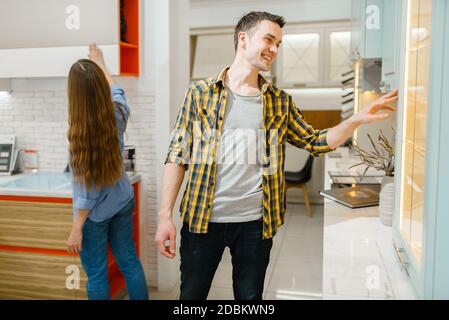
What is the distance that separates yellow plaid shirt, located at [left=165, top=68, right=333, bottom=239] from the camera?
174cm

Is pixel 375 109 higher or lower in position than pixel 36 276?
higher

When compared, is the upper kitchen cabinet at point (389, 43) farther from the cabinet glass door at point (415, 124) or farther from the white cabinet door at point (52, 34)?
the white cabinet door at point (52, 34)

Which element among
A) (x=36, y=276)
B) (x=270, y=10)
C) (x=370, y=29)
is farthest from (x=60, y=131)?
(x=270, y=10)

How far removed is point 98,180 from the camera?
93.4 inches

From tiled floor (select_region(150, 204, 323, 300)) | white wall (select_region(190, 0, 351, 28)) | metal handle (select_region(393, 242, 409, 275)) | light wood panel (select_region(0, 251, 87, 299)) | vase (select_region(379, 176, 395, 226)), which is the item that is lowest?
tiled floor (select_region(150, 204, 323, 300))

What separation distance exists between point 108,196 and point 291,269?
189cm

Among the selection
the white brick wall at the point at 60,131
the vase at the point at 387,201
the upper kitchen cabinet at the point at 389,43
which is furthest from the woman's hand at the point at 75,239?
the upper kitchen cabinet at the point at 389,43

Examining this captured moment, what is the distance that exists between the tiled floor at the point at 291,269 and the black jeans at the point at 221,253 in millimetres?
1384

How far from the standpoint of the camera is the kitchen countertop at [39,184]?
2.87 metres

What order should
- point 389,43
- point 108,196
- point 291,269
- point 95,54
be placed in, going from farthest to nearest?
1. point 291,269
2. point 95,54
3. point 108,196
4. point 389,43

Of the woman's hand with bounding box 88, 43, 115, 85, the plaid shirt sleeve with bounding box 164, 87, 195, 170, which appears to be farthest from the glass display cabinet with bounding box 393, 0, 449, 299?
the woman's hand with bounding box 88, 43, 115, 85

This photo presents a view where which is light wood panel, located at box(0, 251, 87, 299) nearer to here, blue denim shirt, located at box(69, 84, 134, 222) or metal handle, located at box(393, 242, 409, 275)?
blue denim shirt, located at box(69, 84, 134, 222)

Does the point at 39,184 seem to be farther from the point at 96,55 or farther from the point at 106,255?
the point at 96,55
